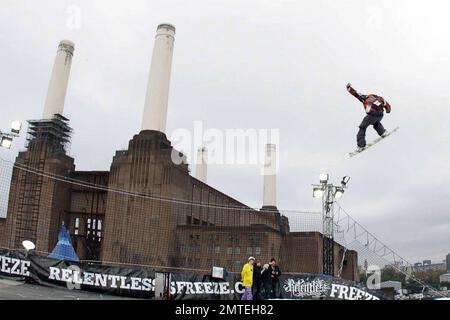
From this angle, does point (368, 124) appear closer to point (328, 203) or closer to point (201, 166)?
point (328, 203)

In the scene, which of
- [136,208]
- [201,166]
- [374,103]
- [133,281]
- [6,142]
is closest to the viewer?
[374,103]

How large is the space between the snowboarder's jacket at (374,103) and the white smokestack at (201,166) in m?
71.9

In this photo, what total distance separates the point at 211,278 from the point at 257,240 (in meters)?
33.6

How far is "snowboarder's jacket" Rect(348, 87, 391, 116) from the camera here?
12172mm

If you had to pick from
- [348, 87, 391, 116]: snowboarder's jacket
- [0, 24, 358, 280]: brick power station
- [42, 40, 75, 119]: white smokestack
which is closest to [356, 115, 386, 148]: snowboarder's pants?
[348, 87, 391, 116]: snowboarder's jacket

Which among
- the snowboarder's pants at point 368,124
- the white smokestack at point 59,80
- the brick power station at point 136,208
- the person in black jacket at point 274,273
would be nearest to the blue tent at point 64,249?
the brick power station at point 136,208

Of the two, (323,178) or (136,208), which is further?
(136,208)

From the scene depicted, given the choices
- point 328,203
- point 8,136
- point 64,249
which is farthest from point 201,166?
point 8,136

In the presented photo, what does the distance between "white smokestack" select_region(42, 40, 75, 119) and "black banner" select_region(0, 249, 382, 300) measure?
4385 centimetres

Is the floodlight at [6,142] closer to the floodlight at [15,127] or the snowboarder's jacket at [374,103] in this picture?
the floodlight at [15,127]

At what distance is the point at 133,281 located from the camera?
18.3m

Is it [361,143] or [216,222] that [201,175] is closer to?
[216,222]

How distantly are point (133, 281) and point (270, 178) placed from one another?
65630 mm
